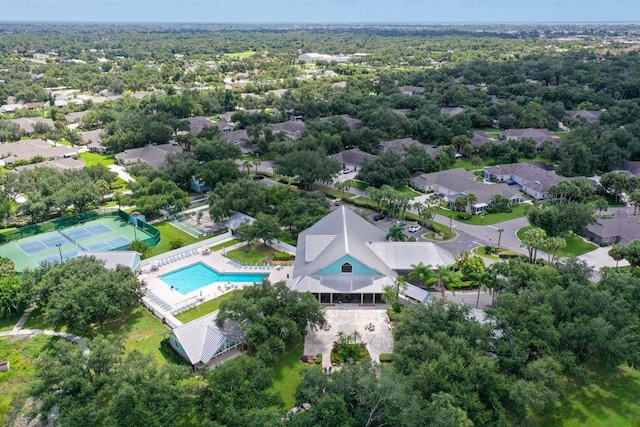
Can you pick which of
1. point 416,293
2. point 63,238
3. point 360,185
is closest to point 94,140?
point 63,238

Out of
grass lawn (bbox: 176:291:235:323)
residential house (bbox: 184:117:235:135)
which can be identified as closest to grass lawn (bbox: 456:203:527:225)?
grass lawn (bbox: 176:291:235:323)

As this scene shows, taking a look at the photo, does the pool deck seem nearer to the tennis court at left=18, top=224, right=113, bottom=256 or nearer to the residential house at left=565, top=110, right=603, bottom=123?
the tennis court at left=18, top=224, right=113, bottom=256

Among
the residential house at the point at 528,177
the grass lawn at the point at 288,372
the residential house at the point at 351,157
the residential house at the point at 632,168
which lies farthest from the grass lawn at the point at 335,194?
the residential house at the point at 632,168

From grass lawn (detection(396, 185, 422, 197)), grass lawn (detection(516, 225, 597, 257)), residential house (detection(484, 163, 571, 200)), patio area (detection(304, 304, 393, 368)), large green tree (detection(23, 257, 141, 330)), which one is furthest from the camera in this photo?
grass lawn (detection(396, 185, 422, 197))

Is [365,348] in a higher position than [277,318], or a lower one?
lower

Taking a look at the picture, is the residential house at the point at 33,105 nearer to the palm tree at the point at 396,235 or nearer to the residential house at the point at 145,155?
the residential house at the point at 145,155

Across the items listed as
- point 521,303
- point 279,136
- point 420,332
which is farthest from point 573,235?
point 279,136

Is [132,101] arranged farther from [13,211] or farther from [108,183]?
[13,211]
